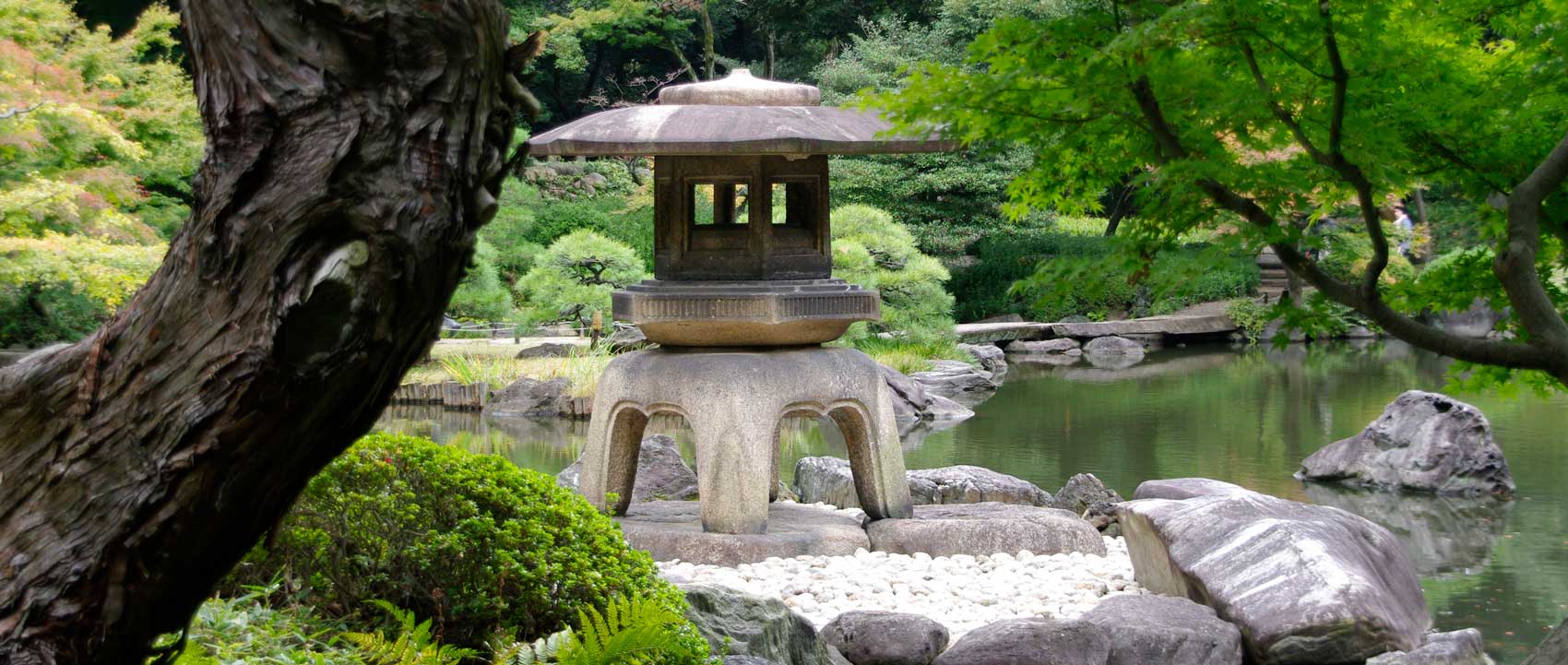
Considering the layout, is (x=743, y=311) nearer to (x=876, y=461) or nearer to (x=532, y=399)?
(x=876, y=461)

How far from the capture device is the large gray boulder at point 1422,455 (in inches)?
384

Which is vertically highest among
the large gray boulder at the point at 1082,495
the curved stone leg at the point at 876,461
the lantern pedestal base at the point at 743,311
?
the lantern pedestal base at the point at 743,311

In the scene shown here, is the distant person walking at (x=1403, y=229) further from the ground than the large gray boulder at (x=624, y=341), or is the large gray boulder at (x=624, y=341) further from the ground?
the distant person walking at (x=1403, y=229)

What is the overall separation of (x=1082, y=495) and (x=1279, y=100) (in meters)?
5.01

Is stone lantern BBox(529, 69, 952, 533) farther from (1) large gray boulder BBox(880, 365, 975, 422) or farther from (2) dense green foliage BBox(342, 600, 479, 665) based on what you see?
(1) large gray boulder BBox(880, 365, 975, 422)

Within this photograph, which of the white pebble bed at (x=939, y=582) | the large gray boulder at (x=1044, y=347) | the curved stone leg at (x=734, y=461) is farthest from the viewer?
the large gray boulder at (x=1044, y=347)

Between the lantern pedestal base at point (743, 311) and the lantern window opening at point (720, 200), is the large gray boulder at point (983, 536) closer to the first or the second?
the lantern pedestal base at point (743, 311)

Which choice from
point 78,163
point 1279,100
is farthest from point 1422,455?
point 78,163

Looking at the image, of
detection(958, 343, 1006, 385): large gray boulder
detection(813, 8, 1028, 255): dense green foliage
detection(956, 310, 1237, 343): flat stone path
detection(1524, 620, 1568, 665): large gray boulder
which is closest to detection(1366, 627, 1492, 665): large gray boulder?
detection(1524, 620, 1568, 665): large gray boulder

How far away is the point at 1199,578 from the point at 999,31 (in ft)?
9.02

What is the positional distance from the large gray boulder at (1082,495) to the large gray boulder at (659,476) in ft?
7.83

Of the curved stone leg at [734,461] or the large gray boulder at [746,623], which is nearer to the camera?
the large gray boulder at [746,623]

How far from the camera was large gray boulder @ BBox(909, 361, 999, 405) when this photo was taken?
53.2ft

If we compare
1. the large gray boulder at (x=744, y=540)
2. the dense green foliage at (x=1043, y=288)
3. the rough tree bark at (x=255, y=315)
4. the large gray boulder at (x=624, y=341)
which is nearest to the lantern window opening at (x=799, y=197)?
the large gray boulder at (x=744, y=540)
